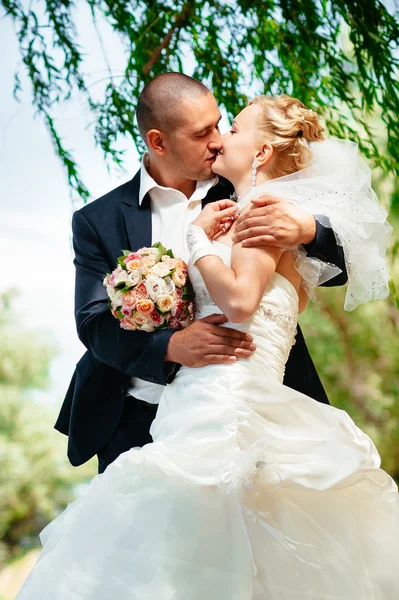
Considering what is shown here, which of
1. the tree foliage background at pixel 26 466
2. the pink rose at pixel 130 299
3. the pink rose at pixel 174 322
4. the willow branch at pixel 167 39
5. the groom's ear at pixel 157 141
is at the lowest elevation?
the tree foliage background at pixel 26 466

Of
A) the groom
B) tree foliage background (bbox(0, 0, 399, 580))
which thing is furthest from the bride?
tree foliage background (bbox(0, 0, 399, 580))

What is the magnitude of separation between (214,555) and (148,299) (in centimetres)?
72

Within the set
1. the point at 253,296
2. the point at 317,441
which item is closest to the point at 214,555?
the point at 317,441

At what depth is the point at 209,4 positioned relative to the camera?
402 cm

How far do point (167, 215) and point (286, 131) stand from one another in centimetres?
53

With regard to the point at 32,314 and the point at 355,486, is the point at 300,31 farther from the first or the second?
the point at 32,314

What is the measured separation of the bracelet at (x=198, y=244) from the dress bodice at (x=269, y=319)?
4 centimetres

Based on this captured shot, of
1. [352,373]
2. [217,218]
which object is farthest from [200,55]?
[352,373]

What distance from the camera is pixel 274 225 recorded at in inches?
90.4

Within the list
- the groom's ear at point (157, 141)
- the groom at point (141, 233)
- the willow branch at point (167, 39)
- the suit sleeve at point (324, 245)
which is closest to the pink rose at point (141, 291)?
the groom at point (141, 233)

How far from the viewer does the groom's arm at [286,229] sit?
229 centimetres

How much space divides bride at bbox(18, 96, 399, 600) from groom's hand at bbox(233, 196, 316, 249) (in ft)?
0.14

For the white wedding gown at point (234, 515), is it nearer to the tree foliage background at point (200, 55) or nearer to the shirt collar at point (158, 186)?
the shirt collar at point (158, 186)

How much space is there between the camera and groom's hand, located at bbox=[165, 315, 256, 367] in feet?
7.48
